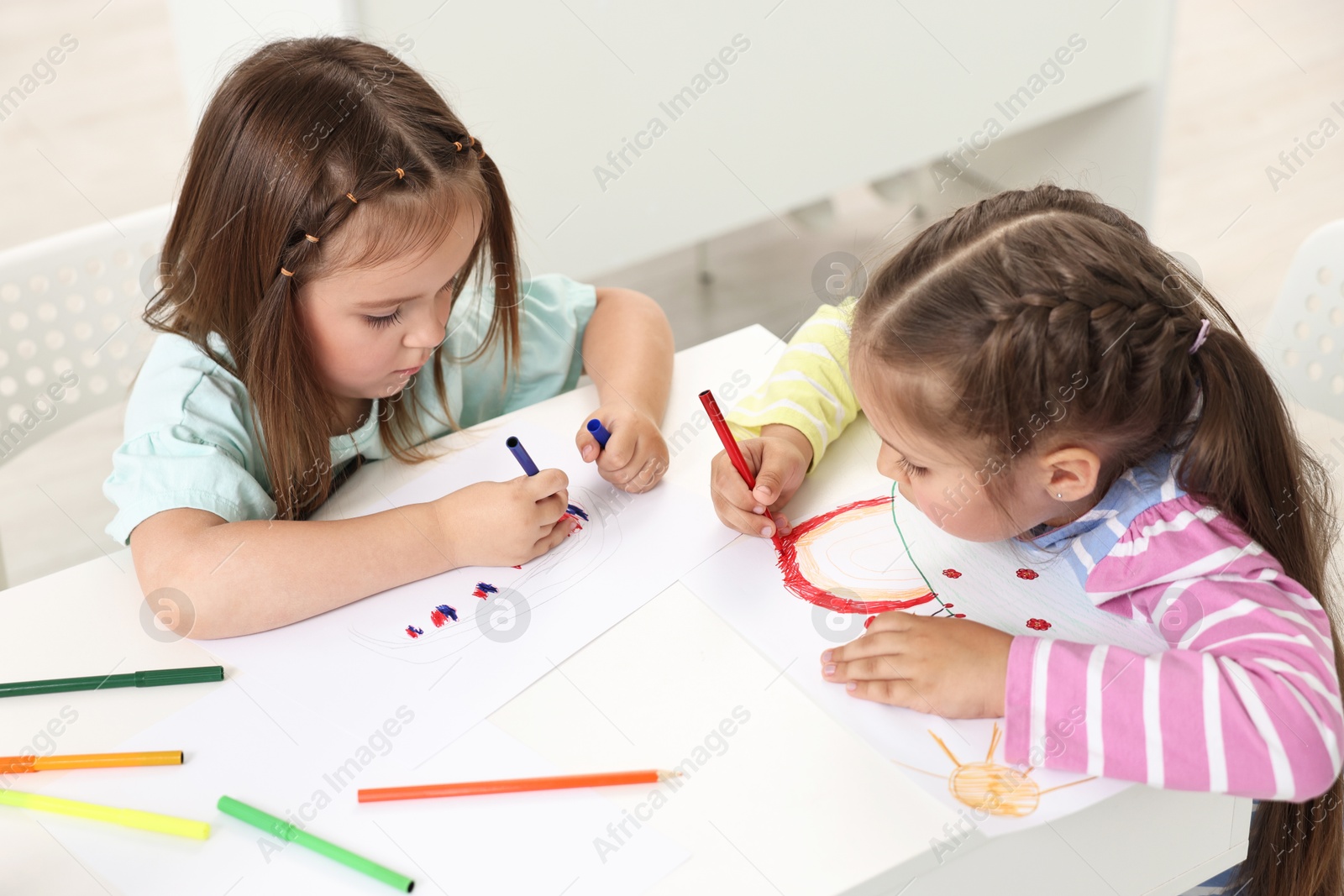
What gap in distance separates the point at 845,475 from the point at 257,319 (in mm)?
510

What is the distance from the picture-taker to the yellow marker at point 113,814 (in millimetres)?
697

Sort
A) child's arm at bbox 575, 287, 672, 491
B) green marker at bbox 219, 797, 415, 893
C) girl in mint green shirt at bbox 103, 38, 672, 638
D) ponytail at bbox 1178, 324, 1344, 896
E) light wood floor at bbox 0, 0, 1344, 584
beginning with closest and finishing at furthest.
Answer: green marker at bbox 219, 797, 415, 893
ponytail at bbox 1178, 324, 1344, 896
girl in mint green shirt at bbox 103, 38, 672, 638
child's arm at bbox 575, 287, 672, 491
light wood floor at bbox 0, 0, 1344, 584

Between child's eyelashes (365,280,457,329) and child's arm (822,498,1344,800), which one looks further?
child's eyelashes (365,280,457,329)

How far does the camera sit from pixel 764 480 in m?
Answer: 0.92

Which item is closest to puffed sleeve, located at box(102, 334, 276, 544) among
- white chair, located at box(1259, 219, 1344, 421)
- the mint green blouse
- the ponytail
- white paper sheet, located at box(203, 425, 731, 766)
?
the mint green blouse

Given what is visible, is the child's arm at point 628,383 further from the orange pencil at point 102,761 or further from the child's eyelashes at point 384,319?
the orange pencil at point 102,761

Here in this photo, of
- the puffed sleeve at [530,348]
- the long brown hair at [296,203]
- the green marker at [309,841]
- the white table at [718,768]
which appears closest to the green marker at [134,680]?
the white table at [718,768]

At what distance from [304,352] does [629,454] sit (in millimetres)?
293

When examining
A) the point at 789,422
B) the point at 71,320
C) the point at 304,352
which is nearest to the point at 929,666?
the point at 789,422

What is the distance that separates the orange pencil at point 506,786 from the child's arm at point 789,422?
0.85 ft

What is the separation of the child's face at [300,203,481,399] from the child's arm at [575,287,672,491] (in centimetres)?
17

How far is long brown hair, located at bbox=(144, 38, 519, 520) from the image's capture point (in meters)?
0.92

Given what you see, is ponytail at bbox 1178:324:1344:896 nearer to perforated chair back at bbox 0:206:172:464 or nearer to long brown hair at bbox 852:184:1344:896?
long brown hair at bbox 852:184:1344:896

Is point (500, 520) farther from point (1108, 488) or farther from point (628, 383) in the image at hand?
point (1108, 488)
